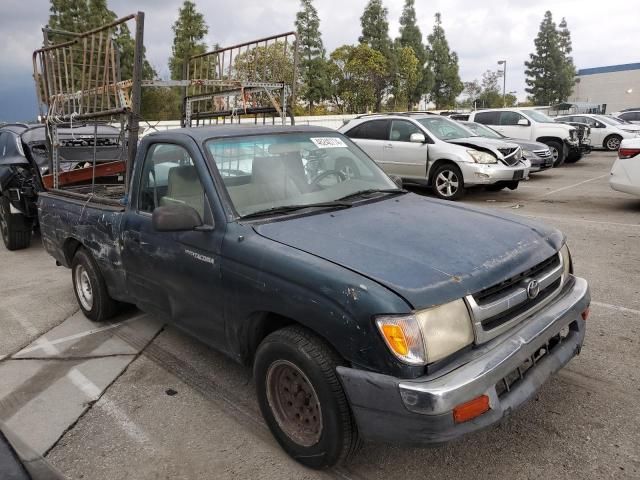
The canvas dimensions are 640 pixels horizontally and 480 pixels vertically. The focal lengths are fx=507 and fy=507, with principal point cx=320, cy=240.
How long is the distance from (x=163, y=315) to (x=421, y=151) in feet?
25.8

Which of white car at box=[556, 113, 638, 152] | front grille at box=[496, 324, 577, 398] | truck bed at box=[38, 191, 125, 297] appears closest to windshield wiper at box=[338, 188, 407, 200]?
front grille at box=[496, 324, 577, 398]

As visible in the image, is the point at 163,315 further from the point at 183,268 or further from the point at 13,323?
the point at 13,323

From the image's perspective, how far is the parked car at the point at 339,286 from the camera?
210 centimetres

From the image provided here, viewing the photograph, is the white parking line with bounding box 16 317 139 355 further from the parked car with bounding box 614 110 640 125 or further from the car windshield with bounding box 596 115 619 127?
the parked car with bounding box 614 110 640 125

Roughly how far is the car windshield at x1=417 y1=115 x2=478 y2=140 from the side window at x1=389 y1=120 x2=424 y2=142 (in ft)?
0.77

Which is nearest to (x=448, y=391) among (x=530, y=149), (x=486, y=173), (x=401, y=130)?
(x=486, y=173)

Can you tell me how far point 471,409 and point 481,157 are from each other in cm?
838

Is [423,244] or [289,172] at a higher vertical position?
[289,172]

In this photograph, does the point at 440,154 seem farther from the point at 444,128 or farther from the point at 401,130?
the point at 401,130

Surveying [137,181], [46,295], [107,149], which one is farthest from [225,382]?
[107,149]

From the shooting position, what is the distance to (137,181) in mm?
3600

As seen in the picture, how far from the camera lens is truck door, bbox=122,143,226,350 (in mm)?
2908

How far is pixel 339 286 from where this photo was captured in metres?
2.18

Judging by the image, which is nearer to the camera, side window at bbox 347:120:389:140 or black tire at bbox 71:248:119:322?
black tire at bbox 71:248:119:322
